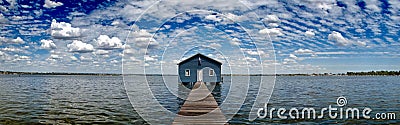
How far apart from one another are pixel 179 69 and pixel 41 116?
30.4 meters

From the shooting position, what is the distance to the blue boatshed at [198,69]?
47969 millimetres

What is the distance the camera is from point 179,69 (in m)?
49.3

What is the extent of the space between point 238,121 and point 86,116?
27.6 feet

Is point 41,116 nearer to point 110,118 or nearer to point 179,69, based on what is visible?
point 110,118

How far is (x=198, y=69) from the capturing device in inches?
1906

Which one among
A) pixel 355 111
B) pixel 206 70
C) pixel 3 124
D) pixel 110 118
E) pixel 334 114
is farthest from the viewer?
pixel 206 70

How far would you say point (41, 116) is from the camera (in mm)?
19578

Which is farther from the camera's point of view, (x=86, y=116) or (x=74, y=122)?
(x=86, y=116)

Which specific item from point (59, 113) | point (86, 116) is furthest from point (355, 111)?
point (59, 113)

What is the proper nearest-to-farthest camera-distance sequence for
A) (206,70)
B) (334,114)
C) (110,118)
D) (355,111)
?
1. (110,118)
2. (334,114)
3. (355,111)
4. (206,70)

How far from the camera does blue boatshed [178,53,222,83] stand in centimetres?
4797

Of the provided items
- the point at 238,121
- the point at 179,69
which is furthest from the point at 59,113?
the point at 179,69

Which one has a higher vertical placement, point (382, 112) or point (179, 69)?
point (179, 69)

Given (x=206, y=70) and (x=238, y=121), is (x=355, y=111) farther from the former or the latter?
(x=206, y=70)
